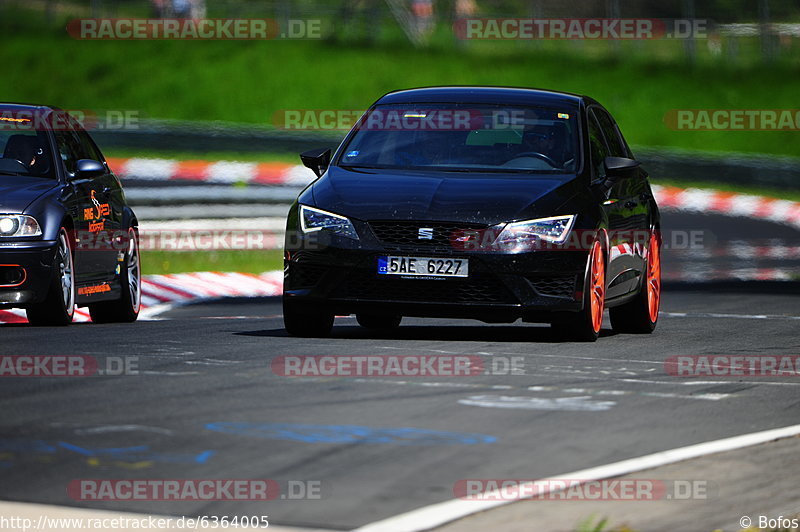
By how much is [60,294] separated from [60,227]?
468 mm

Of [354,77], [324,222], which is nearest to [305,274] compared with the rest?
[324,222]

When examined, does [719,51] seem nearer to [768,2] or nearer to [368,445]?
[768,2]

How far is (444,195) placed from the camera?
1121cm

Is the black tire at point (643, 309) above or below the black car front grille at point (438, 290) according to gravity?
below

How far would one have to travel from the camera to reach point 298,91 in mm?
41125

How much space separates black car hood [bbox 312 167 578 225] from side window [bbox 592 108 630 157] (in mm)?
1562

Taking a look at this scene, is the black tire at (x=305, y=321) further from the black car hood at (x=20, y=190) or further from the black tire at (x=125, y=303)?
the black tire at (x=125, y=303)

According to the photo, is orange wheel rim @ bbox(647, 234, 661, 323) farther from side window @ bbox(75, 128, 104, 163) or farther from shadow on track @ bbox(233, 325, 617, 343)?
side window @ bbox(75, 128, 104, 163)

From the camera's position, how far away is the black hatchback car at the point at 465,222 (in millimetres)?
11000

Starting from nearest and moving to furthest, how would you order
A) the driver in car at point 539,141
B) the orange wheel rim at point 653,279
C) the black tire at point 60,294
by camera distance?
the driver in car at point 539,141 < the black tire at point 60,294 < the orange wheel rim at point 653,279

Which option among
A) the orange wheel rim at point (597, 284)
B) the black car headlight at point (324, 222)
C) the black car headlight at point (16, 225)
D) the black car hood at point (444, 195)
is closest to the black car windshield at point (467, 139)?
the black car hood at point (444, 195)

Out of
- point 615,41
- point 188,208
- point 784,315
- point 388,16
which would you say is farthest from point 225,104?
point 784,315

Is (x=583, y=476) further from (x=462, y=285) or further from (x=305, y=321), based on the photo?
(x=305, y=321)

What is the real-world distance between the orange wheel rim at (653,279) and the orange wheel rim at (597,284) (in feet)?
5.20
